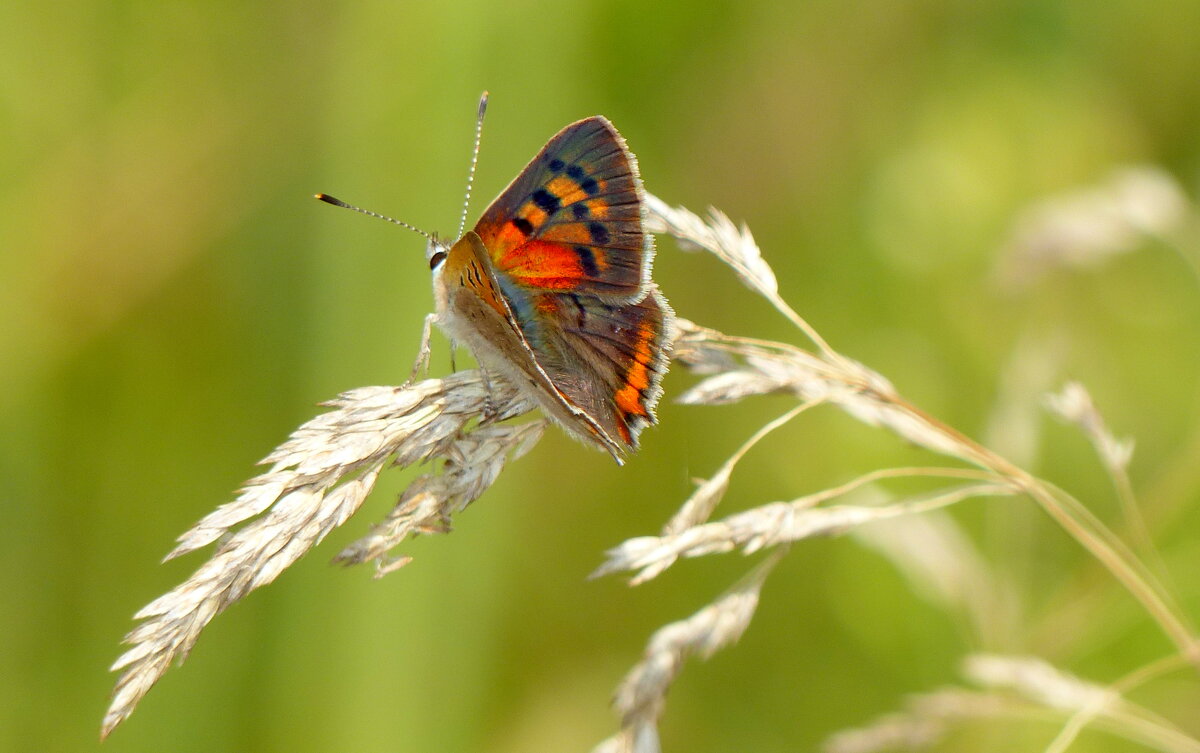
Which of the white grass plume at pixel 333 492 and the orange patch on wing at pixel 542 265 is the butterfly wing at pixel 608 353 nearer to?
the orange patch on wing at pixel 542 265

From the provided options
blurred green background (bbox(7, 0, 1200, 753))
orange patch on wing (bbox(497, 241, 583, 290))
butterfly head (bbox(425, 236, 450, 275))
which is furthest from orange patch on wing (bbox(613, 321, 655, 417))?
blurred green background (bbox(7, 0, 1200, 753))

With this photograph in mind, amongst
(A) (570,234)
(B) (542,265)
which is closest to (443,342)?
(B) (542,265)

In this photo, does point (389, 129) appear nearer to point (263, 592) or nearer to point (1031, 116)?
point (263, 592)

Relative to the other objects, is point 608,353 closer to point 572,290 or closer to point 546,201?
point 572,290

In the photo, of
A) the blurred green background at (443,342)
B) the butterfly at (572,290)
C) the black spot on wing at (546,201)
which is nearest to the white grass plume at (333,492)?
the butterfly at (572,290)

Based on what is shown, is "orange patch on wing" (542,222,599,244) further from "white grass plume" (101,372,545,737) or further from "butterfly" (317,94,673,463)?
"white grass plume" (101,372,545,737)
